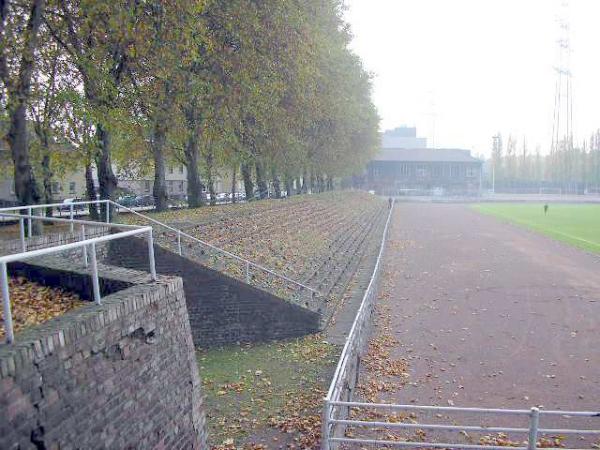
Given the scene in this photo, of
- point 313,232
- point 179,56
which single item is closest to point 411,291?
point 313,232

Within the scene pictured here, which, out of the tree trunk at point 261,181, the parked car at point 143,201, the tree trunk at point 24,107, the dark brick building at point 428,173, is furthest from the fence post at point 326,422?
the dark brick building at point 428,173

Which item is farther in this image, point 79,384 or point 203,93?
point 203,93

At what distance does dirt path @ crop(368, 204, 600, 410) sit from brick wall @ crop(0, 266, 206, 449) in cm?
454

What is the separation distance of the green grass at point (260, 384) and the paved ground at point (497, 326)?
156 cm

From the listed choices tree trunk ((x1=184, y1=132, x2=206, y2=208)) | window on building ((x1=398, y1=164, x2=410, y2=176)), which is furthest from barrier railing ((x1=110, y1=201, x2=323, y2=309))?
window on building ((x1=398, y1=164, x2=410, y2=176))

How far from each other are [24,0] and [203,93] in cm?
570

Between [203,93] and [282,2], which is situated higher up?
[282,2]

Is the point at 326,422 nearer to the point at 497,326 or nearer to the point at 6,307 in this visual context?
the point at 6,307

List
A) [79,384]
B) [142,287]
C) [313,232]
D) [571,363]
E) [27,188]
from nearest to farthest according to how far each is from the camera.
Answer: [79,384] < [142,287] < [571,363] < [27,188] < [313,232]

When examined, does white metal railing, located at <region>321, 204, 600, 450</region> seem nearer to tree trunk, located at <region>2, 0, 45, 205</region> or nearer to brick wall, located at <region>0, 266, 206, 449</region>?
brick wall, located at <region>0, 266, 206, 449</region>

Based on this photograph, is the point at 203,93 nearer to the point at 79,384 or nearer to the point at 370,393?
the point at 370,393

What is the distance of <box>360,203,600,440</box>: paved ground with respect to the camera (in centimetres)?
1011

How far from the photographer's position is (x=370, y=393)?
32.5ft

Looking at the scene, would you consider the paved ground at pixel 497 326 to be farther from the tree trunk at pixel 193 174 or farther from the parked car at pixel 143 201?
the parked car at pixel 143 201
